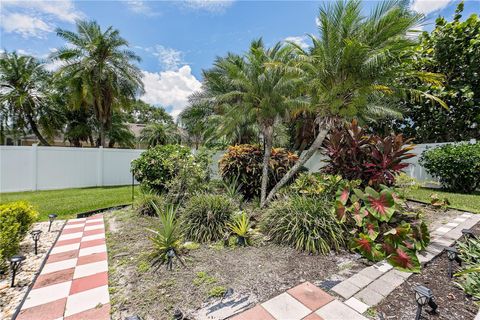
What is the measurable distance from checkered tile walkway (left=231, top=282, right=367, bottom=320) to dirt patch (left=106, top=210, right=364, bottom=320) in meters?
0.15

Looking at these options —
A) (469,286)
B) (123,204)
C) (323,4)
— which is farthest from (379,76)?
(123,204)

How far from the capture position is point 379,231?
11.0 ft

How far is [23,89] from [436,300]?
19.6m

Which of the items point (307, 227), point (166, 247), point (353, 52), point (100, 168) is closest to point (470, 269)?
point (307, 227)

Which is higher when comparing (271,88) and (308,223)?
Result: (271,88)

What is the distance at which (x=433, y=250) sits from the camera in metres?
3.11

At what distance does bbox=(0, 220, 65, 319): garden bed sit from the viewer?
221 centimetres

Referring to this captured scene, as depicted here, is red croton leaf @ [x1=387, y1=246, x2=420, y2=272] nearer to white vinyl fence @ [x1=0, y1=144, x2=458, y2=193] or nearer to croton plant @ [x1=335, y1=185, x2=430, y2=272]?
croton plant @ [x1=335, y1=185, x2=430, y2=272]

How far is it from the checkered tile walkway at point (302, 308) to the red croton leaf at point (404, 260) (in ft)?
4.00

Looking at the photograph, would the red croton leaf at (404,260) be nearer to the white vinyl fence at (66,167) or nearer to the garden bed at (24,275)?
the garden bed at (24,275)

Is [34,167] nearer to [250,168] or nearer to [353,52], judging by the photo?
[250,168]

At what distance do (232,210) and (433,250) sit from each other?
322 centimetres

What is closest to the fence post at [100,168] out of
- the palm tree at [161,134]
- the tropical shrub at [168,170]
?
the tropical shrub at [168,170]

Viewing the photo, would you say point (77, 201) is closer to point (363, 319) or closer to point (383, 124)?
point (363, 319)
